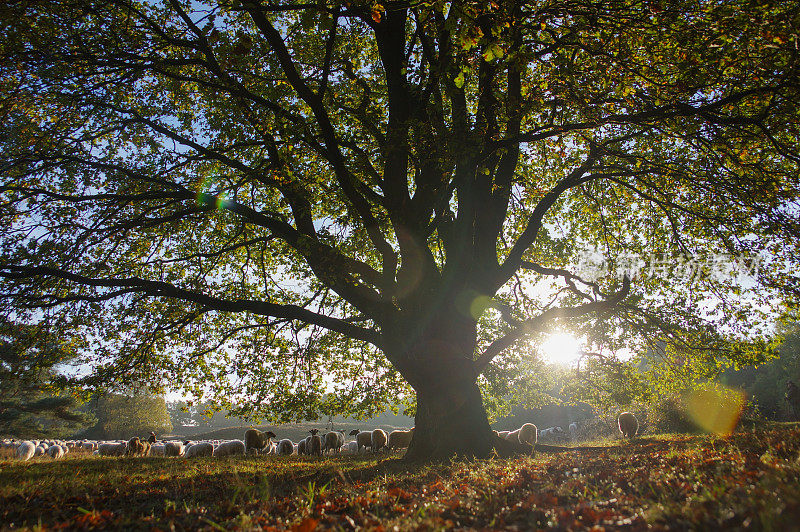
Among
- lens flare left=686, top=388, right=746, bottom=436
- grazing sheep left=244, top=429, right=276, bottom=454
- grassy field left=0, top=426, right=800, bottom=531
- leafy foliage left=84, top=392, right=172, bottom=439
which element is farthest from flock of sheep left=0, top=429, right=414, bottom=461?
leafy foliage left=84, top=392, right=172, bottom=439

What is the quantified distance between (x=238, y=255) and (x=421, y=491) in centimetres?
1222

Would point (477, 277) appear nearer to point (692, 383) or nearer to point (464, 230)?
point (464, 230)

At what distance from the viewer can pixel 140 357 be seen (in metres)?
10.7

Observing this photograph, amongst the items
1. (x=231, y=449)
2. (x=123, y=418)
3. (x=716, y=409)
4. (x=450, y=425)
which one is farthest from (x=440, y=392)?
(x=123, y=418)

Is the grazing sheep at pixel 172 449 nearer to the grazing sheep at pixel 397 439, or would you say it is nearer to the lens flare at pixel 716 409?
the grazing sheep at pixel 397 439

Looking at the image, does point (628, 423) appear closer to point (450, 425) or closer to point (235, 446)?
point (450, 425)

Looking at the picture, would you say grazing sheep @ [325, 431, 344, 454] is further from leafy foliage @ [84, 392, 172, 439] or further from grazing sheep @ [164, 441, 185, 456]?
leafy foliage @ [84, 392, 172, 439]

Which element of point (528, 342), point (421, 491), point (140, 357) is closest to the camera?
point (421, 491)

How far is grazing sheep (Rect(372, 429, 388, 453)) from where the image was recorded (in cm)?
2248

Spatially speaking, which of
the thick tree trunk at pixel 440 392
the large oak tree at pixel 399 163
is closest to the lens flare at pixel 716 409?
the large oak tree at pixel 399 163

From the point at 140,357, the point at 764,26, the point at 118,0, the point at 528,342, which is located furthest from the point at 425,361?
the point at 118,0

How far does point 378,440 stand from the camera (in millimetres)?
22641

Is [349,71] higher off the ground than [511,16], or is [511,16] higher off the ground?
[349,71]

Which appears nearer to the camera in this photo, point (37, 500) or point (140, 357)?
point (37, 500)
